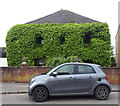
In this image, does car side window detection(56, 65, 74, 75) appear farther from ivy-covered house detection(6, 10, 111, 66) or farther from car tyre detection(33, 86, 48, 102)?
ivy-covered house detection(6, 10, 111, 66)

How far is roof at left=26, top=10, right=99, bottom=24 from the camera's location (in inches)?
867

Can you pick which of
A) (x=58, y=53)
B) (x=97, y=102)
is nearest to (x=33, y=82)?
(x=97, y=102)

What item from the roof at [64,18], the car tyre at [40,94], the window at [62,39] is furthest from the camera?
the roof at [64,18]

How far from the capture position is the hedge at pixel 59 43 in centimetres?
1595

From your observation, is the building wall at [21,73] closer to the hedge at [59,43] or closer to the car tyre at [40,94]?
the hedge at [59,43]

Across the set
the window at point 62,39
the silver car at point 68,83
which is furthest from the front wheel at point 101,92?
the window at point 62,39

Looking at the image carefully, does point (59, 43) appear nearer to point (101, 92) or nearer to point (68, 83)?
point (68, 83)

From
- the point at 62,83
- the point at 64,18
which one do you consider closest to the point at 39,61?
the point at 64,18

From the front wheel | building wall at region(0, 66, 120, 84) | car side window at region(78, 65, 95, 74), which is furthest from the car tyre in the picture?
building wall at region(0, 66, 120, 84)

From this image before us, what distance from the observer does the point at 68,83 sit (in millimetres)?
7066

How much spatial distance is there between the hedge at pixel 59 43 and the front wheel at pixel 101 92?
881 centimetres

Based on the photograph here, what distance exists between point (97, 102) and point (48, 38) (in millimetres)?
10567

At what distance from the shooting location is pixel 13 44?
54.3 ft

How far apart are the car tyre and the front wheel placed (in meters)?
2.21
